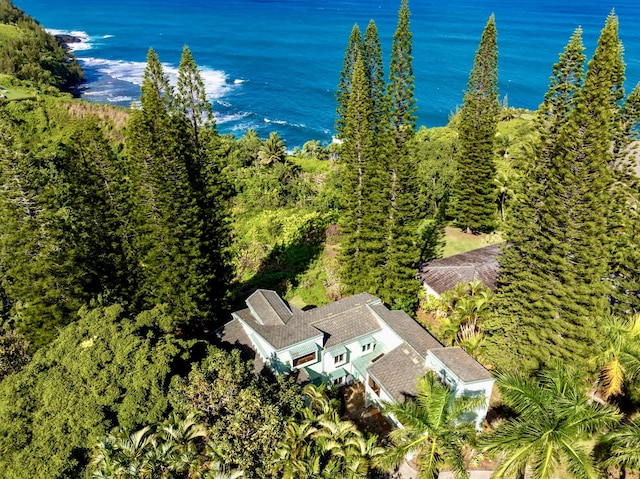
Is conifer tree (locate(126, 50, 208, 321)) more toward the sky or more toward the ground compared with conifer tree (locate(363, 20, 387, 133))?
more toward the ground

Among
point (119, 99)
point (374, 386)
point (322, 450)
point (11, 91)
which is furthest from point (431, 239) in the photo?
point (119, 99)

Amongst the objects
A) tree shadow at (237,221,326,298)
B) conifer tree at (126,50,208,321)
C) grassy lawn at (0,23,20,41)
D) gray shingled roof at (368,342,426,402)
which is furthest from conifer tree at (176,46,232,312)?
grassy lawn at (0,23,20,41)

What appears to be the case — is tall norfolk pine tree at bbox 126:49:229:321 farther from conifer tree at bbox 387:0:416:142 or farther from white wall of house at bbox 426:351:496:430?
white wall of house at bbox 426:351:496:430

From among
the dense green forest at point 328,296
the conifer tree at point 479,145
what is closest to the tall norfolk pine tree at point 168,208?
the dense green forest at point 328,296

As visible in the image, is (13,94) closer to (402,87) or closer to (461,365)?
(402,87)

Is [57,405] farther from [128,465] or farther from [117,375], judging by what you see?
[128,465]

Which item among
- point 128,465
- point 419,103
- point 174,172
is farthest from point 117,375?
point 419,103

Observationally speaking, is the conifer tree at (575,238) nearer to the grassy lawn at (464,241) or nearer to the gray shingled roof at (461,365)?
the gray shingled roof at (461,365)
